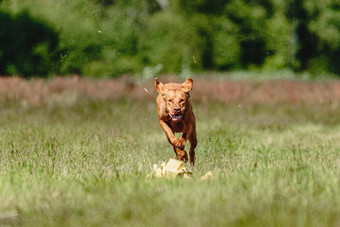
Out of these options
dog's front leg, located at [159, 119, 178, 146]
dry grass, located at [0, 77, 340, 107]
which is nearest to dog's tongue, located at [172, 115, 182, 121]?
dog's front leg, located at [159, 119, 178, 146]

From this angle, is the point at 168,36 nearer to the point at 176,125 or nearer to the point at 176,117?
the point at 176,125

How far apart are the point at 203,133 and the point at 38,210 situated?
246 inches

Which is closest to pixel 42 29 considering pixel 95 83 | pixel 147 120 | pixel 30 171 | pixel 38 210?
pixel 95 83

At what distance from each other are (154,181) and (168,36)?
79.7 ft

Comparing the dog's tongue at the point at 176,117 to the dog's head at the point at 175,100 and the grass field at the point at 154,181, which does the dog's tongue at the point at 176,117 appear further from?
the grass field at the point at 154,181

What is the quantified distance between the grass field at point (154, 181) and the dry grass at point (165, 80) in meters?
3.25

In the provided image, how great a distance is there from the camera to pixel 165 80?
17.1 m

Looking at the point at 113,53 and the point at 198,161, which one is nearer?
the point at 198,161

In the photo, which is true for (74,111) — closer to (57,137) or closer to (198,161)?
(57,137)

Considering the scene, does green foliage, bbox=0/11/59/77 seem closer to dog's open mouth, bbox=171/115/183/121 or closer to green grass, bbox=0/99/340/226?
green grass, bbox=0/99/340/226

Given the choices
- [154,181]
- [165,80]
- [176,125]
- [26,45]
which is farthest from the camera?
[26,45]

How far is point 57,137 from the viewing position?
8445 millimetres

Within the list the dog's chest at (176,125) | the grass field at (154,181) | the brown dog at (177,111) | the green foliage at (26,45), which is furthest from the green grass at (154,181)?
the green foliage at (26,45)

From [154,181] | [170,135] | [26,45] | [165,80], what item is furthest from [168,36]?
[154,181]
